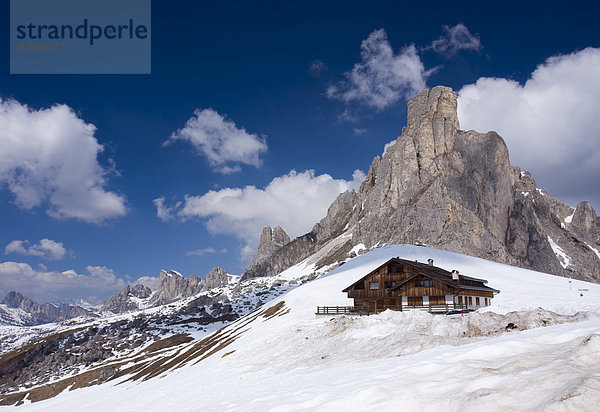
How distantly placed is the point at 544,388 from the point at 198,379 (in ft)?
104

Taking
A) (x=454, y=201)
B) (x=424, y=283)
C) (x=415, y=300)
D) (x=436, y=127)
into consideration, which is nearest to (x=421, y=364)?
(x=424, y=283)

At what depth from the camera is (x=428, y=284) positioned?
5088cm

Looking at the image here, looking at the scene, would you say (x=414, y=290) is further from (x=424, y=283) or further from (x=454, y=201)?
(x=454, y=201)

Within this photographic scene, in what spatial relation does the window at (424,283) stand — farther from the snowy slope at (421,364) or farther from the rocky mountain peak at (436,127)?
the rocky mountain peak at (436,127)

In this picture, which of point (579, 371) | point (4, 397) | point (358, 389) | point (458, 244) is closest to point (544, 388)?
point (579, 371)

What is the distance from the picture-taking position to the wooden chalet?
1944 inches

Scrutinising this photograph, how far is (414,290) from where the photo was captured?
5191cm

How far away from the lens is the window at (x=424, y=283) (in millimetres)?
50791

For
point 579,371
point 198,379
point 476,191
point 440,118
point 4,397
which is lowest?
point 4,397

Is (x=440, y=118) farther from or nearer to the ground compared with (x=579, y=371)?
farther from the ground

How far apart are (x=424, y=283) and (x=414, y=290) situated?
177 cm

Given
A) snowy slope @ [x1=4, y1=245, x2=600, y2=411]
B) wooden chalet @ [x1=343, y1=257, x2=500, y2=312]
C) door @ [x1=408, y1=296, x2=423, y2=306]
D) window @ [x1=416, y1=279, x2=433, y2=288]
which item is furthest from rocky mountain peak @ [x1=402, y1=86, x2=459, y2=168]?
door @ [x1=408, y1=296, x2=423, y2=306]

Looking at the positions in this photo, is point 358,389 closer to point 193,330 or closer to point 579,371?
point 579,371

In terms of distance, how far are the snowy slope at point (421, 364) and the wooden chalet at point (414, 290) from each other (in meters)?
4.05
